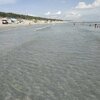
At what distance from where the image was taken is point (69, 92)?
8.88 m

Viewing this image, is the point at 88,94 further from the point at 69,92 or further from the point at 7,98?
the point at 7,98

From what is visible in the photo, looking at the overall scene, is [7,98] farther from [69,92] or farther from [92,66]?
[92,66]

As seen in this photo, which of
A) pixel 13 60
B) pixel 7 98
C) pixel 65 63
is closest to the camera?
pixel 7 98

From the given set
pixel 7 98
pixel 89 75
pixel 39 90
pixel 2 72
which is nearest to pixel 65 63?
pixel 89 75

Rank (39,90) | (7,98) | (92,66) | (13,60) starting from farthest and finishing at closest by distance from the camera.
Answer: (13,60) < (92,66) < (39,90) < (7,98)

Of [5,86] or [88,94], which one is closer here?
[88,94]

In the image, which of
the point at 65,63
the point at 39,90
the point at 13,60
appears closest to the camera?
the point at 39,90

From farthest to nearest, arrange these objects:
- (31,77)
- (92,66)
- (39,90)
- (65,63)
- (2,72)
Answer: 1. (65,63)
2. (92,66)
3. (2,72)
4. (31,77)
5. (39,90)

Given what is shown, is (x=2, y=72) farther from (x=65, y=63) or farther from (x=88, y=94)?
(x=88, y=94)

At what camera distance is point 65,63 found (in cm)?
1441

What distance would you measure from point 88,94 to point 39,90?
2015 millimetres

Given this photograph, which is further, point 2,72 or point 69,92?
point 2,72

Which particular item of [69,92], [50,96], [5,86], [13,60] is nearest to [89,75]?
[69,92]

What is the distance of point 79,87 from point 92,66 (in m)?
4.12
